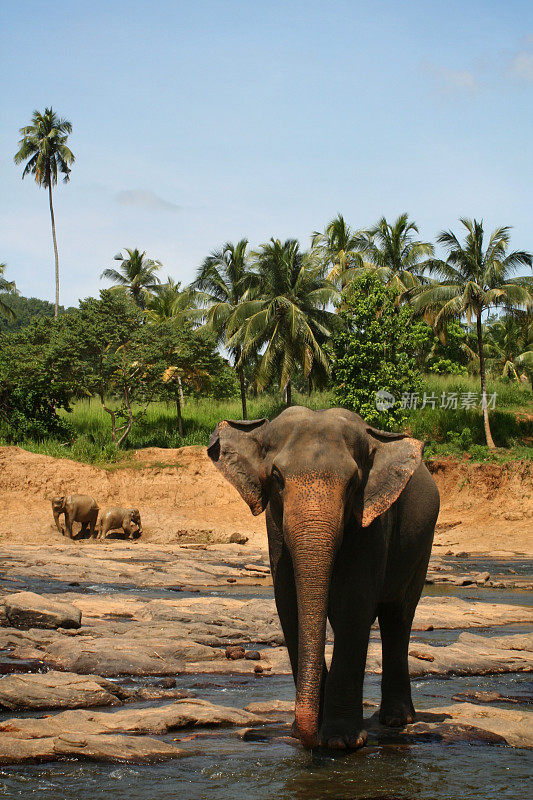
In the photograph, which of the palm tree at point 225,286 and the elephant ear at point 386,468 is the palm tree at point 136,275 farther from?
the elephant ear at point 386,468

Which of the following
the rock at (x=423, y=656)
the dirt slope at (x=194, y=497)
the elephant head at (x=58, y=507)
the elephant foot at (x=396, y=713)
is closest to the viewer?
the elephant foot at (x=396, y=713)

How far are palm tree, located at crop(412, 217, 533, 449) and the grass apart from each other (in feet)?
5.01

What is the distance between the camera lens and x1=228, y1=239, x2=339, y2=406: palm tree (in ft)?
128

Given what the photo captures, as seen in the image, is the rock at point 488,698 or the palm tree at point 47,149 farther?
the palm tree at point 47,149

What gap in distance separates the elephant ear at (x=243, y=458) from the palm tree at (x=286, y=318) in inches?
1278

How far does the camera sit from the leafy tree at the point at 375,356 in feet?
117

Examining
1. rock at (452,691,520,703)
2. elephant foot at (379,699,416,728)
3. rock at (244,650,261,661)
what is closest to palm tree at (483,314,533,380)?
rock at (244,650,261,661)

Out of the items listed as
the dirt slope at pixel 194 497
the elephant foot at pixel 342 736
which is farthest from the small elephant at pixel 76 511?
the elephant foot at pixel 342 736

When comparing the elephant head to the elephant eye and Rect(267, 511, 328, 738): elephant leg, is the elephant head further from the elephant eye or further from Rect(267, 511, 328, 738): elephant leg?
the elephant eye

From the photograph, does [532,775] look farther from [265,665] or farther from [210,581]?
[210,581]

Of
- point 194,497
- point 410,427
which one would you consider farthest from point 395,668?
point 410,427

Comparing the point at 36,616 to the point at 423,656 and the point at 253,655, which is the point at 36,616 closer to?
the point at 253,655

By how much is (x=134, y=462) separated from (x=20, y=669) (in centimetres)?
2587

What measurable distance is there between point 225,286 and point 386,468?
Result: 37.7 m
